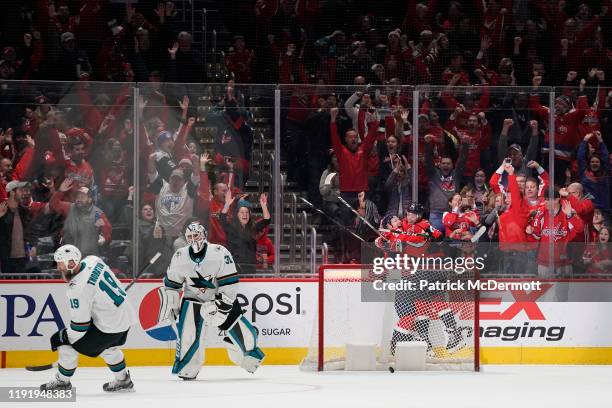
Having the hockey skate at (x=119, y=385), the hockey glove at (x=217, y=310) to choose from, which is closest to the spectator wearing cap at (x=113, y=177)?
the hockey glove at (x=217, y=310)

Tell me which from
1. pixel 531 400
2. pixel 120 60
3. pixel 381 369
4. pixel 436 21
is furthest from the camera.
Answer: pixel 436 21

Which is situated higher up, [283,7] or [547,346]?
[283,7]

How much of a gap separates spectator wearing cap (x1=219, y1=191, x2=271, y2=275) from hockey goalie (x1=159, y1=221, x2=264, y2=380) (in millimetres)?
1238

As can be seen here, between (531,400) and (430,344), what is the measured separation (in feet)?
7.88

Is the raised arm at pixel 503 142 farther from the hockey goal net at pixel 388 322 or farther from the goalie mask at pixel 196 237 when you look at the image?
the goalie mask at pixel 196 237

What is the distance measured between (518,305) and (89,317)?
4.79m

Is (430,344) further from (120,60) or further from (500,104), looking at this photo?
(120,60)

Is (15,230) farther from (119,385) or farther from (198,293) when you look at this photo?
(119,385)

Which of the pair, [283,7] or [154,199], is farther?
[283,7]

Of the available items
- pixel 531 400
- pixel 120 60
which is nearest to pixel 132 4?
pixel 120 60

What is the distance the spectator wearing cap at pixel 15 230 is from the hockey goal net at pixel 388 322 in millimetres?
2780

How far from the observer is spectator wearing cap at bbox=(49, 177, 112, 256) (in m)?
12.4

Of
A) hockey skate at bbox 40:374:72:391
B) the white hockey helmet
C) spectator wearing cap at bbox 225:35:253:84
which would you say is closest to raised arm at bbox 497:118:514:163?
spectator wearing cap at bbox 225:35:253:84

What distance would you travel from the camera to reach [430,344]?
468 inches
